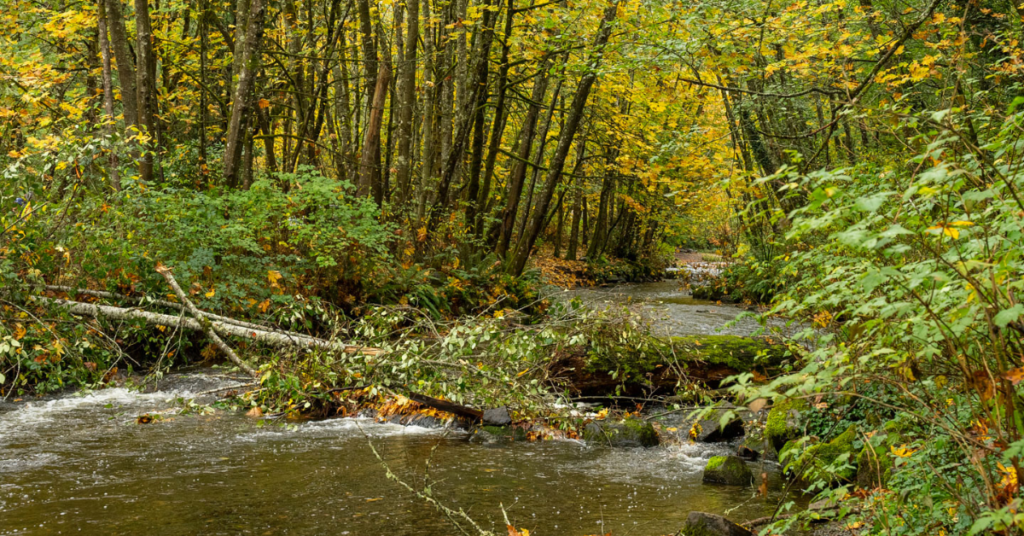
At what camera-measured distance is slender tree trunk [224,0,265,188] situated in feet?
34.3

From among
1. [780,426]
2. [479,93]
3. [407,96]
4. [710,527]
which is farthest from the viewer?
[479,93]

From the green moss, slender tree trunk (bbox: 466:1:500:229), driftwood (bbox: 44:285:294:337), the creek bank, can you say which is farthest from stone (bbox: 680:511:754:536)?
slender tree trunk (bbox: 466:1:500:229)

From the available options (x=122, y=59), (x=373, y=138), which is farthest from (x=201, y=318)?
(x=373, y=138)

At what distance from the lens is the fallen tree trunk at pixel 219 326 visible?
773cm

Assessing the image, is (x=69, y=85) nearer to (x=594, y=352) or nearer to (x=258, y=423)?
(x=258, y=423)

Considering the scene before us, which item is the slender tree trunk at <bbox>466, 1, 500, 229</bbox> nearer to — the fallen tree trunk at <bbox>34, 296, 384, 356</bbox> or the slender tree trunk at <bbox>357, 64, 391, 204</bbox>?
the slender tree trunk at <bbox>357, 64, 391, 204</bbox>

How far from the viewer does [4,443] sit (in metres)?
6.52

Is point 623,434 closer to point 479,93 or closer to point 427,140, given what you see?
point 427,140

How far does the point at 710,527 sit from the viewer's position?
4621 mm

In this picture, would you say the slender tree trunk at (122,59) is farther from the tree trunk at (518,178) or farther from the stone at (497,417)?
the tree trunk at (518,178)

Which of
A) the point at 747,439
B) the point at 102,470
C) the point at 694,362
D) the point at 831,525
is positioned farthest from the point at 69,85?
the point at 831,525

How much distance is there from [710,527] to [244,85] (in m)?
9.24

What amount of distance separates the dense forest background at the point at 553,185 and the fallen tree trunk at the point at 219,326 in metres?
0.21

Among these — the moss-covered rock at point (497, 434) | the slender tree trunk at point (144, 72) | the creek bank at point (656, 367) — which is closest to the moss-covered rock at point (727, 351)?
the creek bank at point (656, 367)
